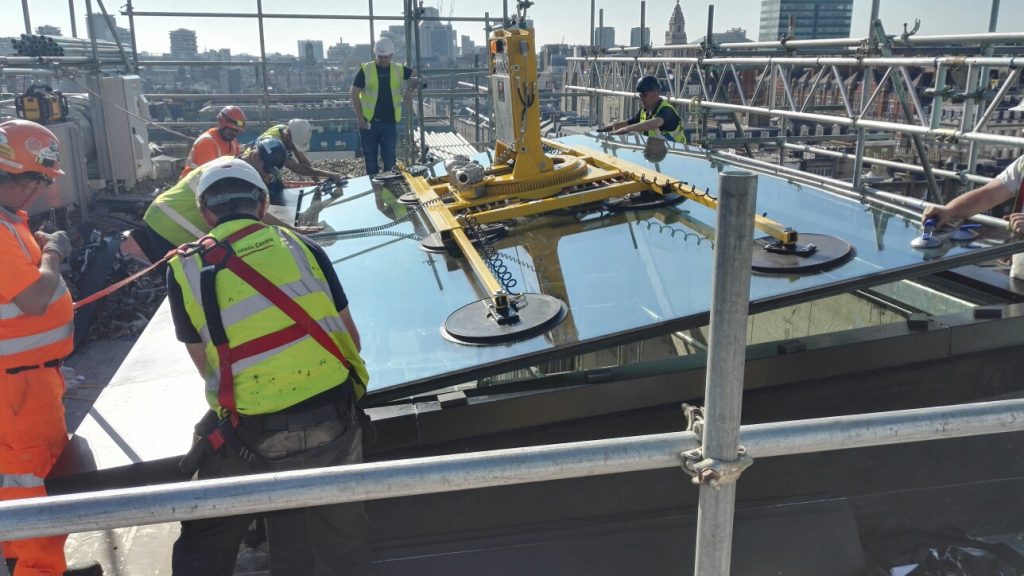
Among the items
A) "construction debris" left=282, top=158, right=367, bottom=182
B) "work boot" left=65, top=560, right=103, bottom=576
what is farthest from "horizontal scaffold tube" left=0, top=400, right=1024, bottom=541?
"construction debris" left=282, top=158, right=367, bottom=182

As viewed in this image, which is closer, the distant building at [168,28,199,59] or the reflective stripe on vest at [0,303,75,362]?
the reflective stripe on vest at [0,303,75,362]

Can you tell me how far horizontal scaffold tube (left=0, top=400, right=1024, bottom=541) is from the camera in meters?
1.34

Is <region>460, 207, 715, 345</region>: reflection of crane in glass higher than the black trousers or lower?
higher

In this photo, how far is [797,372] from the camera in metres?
3.31

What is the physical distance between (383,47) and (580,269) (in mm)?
5367

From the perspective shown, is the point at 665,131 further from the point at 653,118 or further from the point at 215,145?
the point at 215,145

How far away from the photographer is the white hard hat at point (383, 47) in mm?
8203

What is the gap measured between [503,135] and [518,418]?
2860 millimetres

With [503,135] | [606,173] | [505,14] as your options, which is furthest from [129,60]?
[606,173]

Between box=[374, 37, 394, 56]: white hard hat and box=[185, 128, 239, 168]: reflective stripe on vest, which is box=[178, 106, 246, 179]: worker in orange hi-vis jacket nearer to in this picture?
box=[185, 128, 239, 168]: reflective stripe on vest

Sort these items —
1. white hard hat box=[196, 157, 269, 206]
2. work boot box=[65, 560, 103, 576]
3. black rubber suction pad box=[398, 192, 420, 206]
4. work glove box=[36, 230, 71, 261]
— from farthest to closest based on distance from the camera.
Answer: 1. black rubber suction pad box=[398, 192, 420, 206]
2. work glove box=[36, 230, 71, 261]
3. work boot box=[65, 560, 103, 576]
4. white hard hat box=[196, 157, 269, 206]

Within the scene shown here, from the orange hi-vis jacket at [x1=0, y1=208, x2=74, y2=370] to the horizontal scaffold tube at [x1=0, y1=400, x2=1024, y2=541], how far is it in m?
2.26

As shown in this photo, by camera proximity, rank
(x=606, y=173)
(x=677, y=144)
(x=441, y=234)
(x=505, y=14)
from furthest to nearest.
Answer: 1. (x=505, y=14)
2. (x=677, y=144)
3. (x=606, y=173)
4. (x=441, y=234)

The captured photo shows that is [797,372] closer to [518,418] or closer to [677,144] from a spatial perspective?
[518,418]
